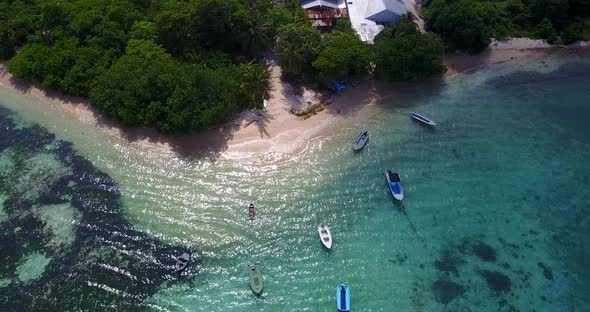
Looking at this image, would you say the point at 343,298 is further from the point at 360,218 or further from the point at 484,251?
the point at 484,251

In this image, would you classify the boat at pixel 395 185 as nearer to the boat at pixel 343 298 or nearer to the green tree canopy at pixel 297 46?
the boat at pixel 343 298

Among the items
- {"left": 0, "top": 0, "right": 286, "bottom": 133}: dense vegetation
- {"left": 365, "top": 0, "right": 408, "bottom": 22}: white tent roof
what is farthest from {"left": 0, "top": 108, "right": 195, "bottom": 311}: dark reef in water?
{"left": 365, "top": 0, "right": 408, "bottom": 22}: white tent roof

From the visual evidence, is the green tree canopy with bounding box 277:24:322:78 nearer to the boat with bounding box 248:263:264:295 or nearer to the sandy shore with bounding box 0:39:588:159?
the sandy shore with bounding box 0:39:588:159

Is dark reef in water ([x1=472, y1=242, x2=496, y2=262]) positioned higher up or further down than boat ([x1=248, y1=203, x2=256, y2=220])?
further down

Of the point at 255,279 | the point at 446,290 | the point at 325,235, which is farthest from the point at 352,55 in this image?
the point at 255,279

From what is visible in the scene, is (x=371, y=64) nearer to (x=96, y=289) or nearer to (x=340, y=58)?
(x=340, y=58)
